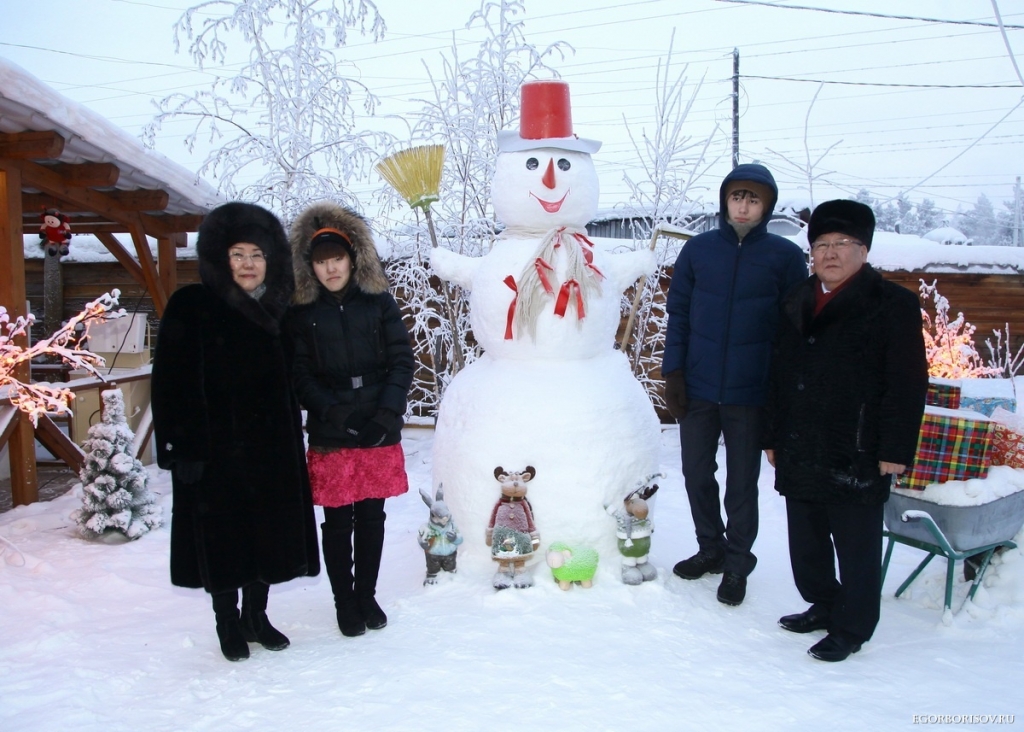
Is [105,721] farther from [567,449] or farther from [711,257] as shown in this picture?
[711,257]

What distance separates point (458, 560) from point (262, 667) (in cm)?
100

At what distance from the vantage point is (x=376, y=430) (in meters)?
2.69

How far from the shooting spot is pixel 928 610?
9.72 feet

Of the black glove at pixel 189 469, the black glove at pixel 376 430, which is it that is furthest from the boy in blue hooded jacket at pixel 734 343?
the black glove at pixel 189 469

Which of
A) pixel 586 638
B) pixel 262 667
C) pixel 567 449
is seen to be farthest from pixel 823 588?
pixel 262 667

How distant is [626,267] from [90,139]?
3424mm

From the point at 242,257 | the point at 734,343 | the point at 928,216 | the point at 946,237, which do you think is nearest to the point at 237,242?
the point at 242,257

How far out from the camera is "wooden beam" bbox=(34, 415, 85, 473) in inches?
194

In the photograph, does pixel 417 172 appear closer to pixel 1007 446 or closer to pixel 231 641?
pixel 231 641

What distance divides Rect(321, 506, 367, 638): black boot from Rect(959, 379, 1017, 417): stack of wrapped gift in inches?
107

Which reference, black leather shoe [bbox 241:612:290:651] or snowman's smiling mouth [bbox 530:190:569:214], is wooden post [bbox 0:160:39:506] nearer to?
black leather shoe [bbox 241:612:290:651]

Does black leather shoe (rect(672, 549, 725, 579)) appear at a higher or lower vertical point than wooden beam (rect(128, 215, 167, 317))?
lower

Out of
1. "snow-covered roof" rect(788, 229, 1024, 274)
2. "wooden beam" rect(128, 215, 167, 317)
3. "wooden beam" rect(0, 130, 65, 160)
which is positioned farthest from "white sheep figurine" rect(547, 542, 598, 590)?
"snow-covered roof" rect(788, 229, 1024, 274)

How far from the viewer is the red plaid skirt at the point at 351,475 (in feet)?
8.89
